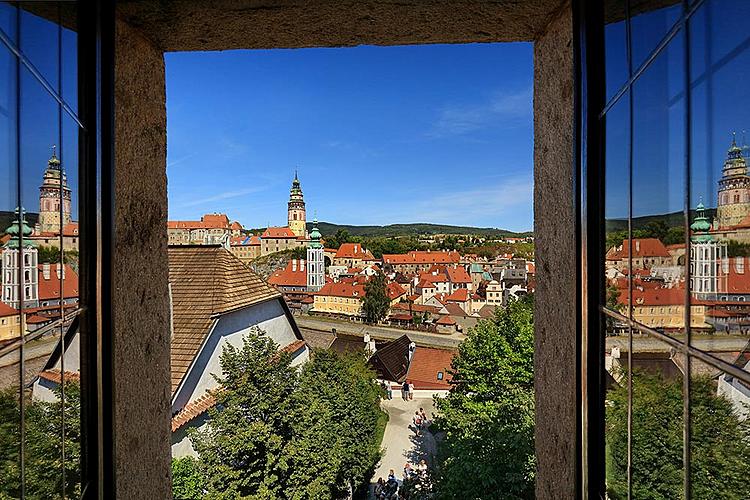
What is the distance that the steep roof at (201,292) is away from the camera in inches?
261

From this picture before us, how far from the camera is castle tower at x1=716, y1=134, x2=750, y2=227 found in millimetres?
374

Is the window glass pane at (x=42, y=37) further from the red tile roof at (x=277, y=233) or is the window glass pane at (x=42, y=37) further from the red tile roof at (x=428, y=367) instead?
the red tile roof at (x=277, y=233)

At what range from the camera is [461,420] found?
7652 mm

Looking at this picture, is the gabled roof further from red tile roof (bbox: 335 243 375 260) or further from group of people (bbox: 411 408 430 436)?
red tile roof (bbox: 335 243 375 260)

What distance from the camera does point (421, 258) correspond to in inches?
911

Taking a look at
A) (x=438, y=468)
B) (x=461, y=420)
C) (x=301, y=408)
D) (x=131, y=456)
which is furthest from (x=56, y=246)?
(x=438, y=468)

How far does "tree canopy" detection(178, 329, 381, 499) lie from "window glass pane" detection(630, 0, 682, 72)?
570 cm

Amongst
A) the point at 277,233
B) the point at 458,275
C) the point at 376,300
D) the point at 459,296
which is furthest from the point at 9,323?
the point at 277,233

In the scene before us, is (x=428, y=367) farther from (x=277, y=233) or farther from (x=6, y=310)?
(x=6, y=310)

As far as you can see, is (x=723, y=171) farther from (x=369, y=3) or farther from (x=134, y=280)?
(x=134, y=280)

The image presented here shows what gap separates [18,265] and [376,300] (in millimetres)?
17366

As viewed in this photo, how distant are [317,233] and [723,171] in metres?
17.0

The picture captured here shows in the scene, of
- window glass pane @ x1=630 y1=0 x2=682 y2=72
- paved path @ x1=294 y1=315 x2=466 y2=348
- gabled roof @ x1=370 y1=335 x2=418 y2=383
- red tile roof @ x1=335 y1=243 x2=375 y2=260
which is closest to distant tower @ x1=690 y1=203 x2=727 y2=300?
window glass pane @ x1=630 y1=0 x2=682 y2=72

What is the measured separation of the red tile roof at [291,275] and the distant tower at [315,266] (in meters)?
0.32
